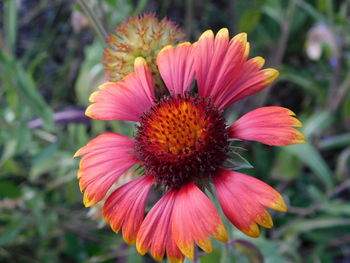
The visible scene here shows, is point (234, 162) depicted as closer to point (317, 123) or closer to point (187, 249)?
point (187, 249)

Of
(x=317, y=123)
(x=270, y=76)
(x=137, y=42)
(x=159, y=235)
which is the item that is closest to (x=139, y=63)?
(x=137, y=42)

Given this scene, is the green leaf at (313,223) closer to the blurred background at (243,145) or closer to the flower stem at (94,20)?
the blurred background at (243,145)

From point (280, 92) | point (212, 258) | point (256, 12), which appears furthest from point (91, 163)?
point (280, 92)

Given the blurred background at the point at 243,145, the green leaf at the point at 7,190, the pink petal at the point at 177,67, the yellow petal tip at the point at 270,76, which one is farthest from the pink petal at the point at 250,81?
the green leaf at the point at 7,190

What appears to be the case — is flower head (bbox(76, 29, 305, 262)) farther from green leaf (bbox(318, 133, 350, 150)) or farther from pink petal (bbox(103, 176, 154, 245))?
green leaf (bbox(318, 133, 350, 150))

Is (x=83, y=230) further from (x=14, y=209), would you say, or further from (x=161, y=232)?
(x=161, y=232)

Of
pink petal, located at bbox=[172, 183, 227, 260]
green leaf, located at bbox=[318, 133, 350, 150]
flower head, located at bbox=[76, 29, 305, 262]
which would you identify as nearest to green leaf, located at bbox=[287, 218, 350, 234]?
green leaf, located at bbox=[318, 133, 350, 150]
